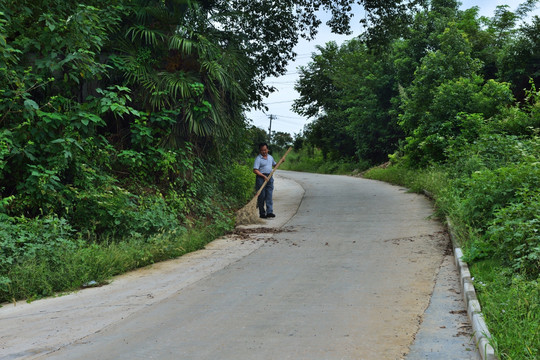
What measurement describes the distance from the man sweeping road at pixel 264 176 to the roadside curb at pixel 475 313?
6186 millimetres

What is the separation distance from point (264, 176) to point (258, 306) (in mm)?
Result: 7058

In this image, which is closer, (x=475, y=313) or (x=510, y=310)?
(x=510, y=310)

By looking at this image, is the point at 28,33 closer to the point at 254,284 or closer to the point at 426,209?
the point at 254,284

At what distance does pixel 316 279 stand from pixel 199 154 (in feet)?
20.6

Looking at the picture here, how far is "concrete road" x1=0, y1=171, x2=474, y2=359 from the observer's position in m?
4.70

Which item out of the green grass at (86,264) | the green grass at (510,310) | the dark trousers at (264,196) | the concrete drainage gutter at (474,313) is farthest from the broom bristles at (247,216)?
the green grass at (510,310)

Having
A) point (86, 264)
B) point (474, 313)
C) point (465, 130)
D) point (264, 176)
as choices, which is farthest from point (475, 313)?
point (465, 130)

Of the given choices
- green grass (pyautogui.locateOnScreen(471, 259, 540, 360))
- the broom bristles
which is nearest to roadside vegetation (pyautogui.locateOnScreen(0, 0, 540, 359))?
green grass (pyautogui.locateOnScreen(471, 259, 540, 360))

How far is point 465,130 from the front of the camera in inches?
646

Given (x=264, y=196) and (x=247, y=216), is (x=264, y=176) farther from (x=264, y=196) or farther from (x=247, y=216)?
(x=247, y=216)

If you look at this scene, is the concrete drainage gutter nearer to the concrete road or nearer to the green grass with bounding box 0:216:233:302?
the concrete road

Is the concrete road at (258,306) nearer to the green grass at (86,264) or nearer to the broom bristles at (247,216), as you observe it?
the green grass at (86,264)

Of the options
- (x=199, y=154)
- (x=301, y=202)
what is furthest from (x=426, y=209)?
(x=199, y=154)

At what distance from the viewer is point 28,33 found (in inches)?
355
